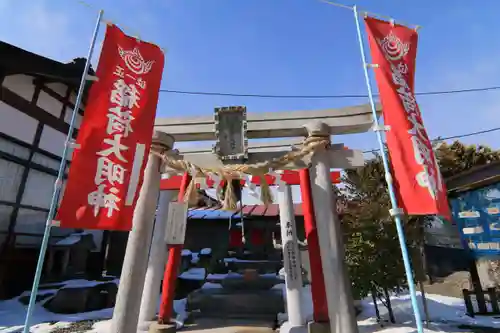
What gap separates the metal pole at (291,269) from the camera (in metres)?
7.54

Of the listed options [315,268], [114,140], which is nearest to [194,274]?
[315,268]

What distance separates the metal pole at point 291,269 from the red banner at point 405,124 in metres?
4.66

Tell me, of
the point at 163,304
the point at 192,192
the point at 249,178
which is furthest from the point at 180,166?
the point at 163,304

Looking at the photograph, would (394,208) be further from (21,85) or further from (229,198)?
(21,85)

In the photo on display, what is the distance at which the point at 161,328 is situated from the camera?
7121 millimetres

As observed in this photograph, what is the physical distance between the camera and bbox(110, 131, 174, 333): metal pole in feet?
13.9

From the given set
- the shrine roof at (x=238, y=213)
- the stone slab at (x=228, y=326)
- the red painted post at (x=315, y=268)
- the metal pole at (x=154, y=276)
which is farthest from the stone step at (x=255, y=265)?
the red painted post at (x=315, y=268)

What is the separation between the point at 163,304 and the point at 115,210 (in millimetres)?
4771

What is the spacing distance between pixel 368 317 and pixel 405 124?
780 cm

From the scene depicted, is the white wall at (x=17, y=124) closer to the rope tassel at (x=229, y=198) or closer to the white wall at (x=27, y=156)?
the white wall at (x=27, y=156)

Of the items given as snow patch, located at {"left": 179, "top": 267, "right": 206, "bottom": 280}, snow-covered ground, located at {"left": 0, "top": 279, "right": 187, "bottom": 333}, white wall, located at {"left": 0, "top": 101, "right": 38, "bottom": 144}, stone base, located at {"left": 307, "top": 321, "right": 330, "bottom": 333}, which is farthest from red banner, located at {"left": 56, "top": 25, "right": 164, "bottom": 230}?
snow patch, located at {"left": 179, "top": 267, "right": 206, "bottom": 280}

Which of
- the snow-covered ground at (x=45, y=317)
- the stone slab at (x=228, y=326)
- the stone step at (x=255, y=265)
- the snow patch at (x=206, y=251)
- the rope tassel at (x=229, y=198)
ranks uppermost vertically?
the rope tassel at (x=229, y=198)

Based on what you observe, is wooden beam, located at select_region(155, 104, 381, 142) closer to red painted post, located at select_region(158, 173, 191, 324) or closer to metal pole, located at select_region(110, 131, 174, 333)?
metal pole, located at select_region(110, 131, 174, 333)

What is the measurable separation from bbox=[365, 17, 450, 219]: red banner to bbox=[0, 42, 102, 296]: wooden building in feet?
38.4
